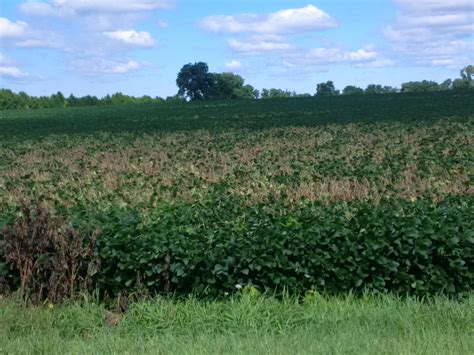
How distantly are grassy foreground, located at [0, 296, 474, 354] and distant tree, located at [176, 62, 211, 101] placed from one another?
3860 inches

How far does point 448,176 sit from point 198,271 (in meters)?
5.98

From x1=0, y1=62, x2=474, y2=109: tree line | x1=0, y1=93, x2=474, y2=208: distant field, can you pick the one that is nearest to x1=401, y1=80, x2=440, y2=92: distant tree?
x1=0, y1=62, x2=474, y2=109: tree line

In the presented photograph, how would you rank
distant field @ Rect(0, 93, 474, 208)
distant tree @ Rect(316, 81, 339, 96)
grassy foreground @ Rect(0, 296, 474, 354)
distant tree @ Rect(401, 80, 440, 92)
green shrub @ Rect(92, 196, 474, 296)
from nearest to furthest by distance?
grassy foreground @ Rect(0, 296, 474, 354), green shrub @ Rect(92, 196, 474, 296), distant field @ Rect(0, 93, 474, 208), distant tree @ Rect(401, 80, 440, 92), distant tree @ Rect(316, 81, 339, 96)

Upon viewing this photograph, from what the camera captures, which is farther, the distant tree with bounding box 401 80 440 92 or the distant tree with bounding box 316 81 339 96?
the distant tree with bounding box 316 81 339 96

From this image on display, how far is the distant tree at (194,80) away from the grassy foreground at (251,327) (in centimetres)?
9805

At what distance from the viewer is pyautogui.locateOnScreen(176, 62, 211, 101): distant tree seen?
338 ft

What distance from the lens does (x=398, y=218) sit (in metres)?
6.85

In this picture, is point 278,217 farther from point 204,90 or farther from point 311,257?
point 204,90

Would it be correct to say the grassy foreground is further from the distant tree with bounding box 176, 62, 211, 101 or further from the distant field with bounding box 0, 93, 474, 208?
the distant tree with bounding box 176, 62, 211, 101

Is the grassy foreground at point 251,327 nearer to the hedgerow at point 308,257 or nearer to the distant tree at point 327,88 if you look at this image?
the hedgerow at point 308,257

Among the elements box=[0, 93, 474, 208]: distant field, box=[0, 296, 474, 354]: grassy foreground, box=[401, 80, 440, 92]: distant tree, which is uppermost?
box=[401, 80, 440, 92]: distant tree

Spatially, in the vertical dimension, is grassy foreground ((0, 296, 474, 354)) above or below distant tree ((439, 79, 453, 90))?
below

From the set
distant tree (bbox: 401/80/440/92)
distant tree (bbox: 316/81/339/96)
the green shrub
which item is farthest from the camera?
distant tree (bbox: 316/81/339/96)

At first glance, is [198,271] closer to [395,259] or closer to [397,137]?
[395,259]
